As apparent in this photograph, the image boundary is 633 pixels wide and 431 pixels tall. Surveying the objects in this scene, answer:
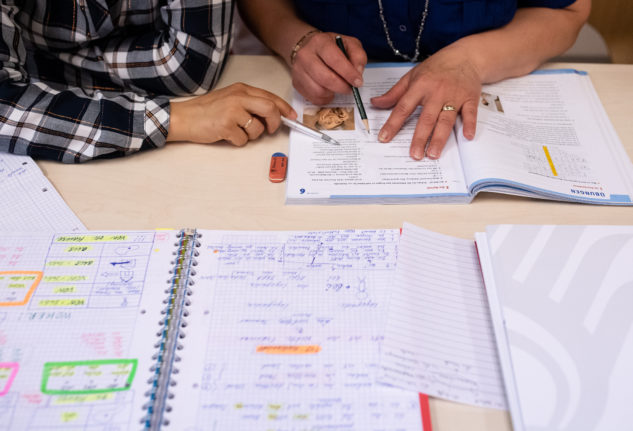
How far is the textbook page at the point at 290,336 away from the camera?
0.54m

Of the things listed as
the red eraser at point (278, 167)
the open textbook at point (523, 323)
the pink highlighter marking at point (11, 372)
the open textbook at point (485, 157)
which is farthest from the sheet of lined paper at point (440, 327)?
the pink highlighter marking at point (11, 372)

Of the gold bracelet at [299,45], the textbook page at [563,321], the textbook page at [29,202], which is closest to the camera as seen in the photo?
the textbook page at [563,321]

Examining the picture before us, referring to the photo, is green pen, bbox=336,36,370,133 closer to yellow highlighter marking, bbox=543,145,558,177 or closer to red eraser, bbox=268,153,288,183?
red eraser, bbox=268,153,288,183

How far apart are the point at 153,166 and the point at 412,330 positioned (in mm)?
504

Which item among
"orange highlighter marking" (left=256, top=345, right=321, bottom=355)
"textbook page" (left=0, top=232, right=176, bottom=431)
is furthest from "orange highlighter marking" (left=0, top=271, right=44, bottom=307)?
"orange highlighter marking" (left=256, top=345, right=321, bottom=355)

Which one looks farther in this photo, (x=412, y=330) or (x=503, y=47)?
(x=503, y=47)

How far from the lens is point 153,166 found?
81 centimetres

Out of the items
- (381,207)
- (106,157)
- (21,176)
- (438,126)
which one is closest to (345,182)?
(381,207)

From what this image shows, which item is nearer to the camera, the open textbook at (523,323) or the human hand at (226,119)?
the open textbook at (523,323)

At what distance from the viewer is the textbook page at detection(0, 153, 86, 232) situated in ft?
2.34

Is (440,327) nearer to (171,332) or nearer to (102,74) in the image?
(171,332)

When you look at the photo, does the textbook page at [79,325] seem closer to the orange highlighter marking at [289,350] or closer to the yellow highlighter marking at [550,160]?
the orange highlighter marking at [289,350]

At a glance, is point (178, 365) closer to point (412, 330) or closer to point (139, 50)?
point (412, 330)

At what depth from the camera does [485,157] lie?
2.55 ft
